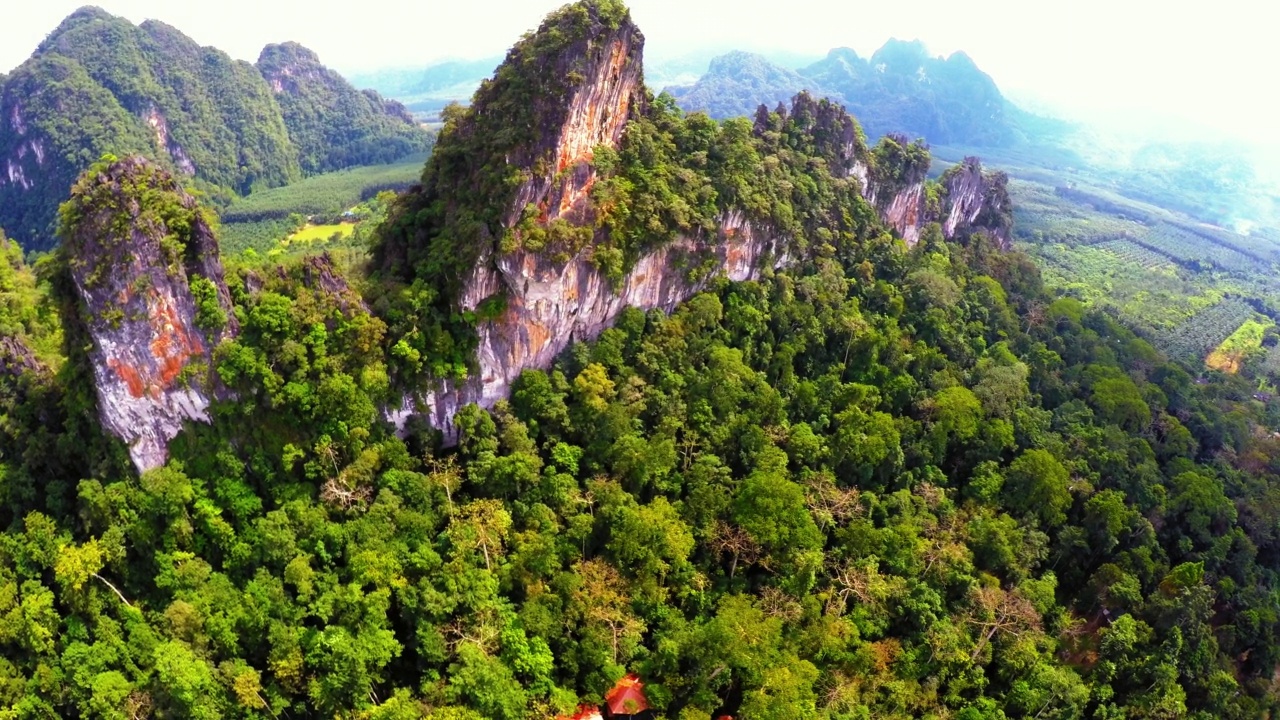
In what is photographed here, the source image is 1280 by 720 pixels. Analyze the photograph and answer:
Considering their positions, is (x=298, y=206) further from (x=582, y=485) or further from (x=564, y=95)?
(x=582, y=485)

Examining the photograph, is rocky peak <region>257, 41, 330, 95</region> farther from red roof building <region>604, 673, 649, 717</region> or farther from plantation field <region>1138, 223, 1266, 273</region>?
plantation field <region>1138, 223, 1266, 273</region>

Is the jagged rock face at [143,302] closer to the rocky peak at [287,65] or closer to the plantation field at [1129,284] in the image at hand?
the plantation field at [1129,284]

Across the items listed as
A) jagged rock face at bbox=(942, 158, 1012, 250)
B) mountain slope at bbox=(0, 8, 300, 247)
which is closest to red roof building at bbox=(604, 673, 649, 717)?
jagged rock face at bbox=(942, 158, 1012, 250)

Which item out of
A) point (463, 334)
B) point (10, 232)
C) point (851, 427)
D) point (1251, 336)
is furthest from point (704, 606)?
point (10, 232)

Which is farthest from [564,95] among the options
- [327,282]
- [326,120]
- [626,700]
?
[326,120]

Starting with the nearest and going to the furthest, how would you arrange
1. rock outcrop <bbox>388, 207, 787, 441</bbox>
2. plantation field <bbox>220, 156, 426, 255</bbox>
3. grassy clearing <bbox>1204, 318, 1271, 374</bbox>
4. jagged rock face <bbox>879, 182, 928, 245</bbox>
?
rock outcrop <bbox>388, 207, 787, 441</bbox> < jagged rock face <bbox>879, 182, 928, 245</bbox> < grassy clearing <bbox>1204, 318, 1271, 374</bbox> < plantation field <bbox>220, 156, 426, 255</bbox>

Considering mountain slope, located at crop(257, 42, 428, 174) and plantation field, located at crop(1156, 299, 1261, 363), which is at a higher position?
mountain slope, located at crop(257, 42, 428, 174)
